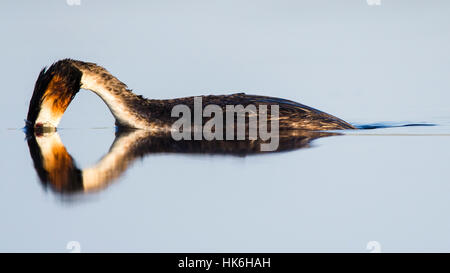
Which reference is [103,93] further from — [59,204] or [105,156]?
[59,204]

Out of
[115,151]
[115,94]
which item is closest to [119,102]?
[115,94]

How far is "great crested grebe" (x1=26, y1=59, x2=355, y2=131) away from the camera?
1125 cm

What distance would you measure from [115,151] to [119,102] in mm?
3159

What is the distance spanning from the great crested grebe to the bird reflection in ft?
0.85

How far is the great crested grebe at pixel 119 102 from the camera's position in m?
11.2

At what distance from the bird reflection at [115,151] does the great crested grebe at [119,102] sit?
26 cm

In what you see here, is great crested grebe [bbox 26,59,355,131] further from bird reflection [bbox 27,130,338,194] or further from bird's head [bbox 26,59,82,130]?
bird reflection [bbox 27,130,338,194]

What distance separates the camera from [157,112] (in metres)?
11.5

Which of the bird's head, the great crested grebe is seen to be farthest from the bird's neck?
the bird's head

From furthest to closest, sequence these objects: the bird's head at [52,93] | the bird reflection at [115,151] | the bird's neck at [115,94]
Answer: the bird's neck at [115,94]
the bird's head at [52,93]
the bird reflection at [115,151]

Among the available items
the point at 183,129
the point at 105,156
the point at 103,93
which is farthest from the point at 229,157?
the point at 103,93

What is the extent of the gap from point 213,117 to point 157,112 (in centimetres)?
122

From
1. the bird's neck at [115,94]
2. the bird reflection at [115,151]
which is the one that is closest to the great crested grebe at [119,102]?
the bird's neck at [115,94]

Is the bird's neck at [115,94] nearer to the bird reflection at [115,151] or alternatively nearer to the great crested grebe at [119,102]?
the great crested grebe at [119,102]
